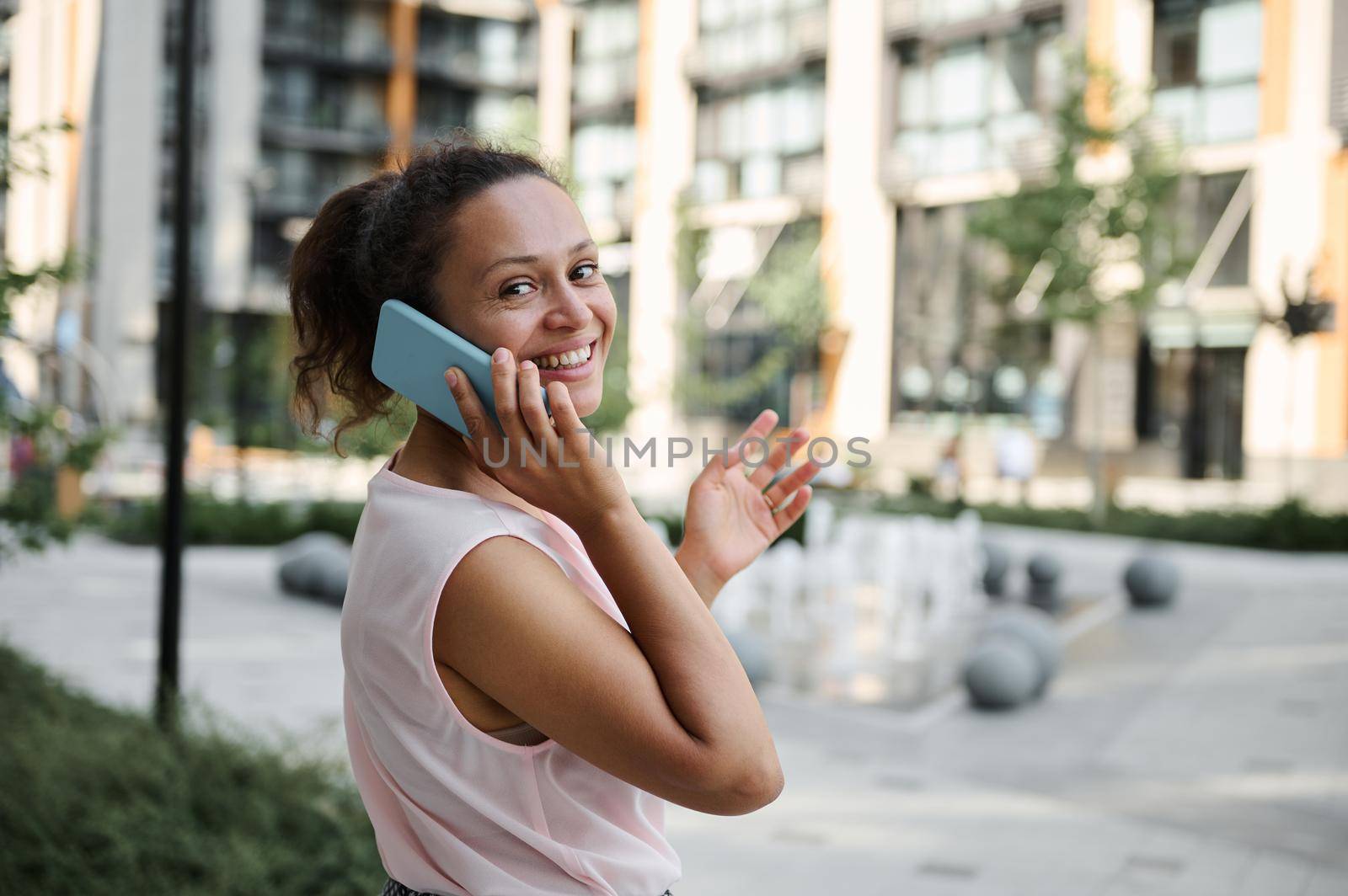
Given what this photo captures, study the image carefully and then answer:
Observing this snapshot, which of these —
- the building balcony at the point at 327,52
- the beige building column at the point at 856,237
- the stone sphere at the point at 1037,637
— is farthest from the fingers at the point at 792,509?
the building balcony at the point at 327,52

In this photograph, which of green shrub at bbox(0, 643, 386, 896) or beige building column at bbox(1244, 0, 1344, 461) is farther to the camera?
beige building column at bbox(1244, 0, 1344, 461)

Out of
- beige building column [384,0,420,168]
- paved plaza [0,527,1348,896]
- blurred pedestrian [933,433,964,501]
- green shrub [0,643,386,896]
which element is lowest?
paved plaza [0,527,1348,896]

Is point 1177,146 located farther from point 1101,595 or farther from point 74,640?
point 74,640

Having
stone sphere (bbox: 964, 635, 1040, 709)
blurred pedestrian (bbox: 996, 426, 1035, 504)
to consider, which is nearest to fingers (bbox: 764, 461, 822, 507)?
stone sphere (bbox: 964, 635, 1040, 709)

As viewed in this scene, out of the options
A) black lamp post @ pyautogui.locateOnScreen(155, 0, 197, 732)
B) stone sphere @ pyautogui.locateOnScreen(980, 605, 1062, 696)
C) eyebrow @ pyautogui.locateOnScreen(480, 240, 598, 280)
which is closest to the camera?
eyebrow @ pyautogui.locateOnScreen(480, 240, 598, 280)

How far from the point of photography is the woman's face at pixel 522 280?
1462 millimetres

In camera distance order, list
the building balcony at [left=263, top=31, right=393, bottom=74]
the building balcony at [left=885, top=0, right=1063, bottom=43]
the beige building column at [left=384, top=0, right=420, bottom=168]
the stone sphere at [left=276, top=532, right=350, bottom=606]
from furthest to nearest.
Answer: the beige building column at [left=384, top=0, right=420, bottom=168] → the building balcony at [left=263, top=31, right=393, bottom=74] → the building balcony at [left=885, top=0, right=1063, bottom=43] → the stone sphere at [left=276, top=532, right=350, bottom=606]

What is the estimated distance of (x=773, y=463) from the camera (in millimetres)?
1993

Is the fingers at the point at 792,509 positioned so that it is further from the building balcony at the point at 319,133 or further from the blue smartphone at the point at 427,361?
the building balcony at the point at 319,133

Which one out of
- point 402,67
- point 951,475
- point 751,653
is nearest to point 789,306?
point 951,475

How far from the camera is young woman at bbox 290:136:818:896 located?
1.29 meters

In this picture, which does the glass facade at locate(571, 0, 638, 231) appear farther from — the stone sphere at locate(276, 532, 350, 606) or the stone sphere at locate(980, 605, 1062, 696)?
the stone sphere at locate(980, 605, 1062, 696)

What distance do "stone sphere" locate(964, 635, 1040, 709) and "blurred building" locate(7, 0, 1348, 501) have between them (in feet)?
37.2

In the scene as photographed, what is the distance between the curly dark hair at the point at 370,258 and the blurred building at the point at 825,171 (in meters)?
15.2
